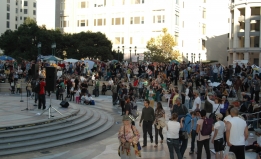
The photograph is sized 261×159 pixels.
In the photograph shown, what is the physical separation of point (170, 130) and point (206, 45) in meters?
63.7

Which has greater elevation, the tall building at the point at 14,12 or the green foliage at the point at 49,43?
the tall building at the point at 14,12

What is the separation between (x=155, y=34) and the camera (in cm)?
6431

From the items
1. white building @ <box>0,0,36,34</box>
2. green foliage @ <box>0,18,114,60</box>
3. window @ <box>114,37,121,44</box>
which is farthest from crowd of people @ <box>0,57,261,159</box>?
white building @ <box>0,0,36,34</box>

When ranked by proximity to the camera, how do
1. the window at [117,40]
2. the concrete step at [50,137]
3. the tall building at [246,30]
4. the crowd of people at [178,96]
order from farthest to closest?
the window at [117,40] < the tall building at [246,30] < the concrete step at [50,137] < the crowd of people at [178,96]

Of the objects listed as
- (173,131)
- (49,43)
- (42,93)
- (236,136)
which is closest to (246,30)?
(49,43)

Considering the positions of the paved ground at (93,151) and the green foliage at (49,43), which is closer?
the paved ground at (93,151)

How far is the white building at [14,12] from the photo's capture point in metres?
105

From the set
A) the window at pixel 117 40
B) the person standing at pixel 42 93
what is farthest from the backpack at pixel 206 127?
the window at pixel 117 40

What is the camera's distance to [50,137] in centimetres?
1345

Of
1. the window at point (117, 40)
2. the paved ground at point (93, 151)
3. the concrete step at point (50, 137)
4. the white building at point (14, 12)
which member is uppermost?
the white building at point (14, 12)

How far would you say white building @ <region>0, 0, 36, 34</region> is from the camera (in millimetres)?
104625

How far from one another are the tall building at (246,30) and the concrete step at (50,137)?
147ft

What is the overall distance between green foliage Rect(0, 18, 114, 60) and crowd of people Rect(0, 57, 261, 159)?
75.3 feet

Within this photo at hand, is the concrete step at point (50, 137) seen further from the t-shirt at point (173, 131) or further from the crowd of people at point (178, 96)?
the t-shirt at point (173, 131)
